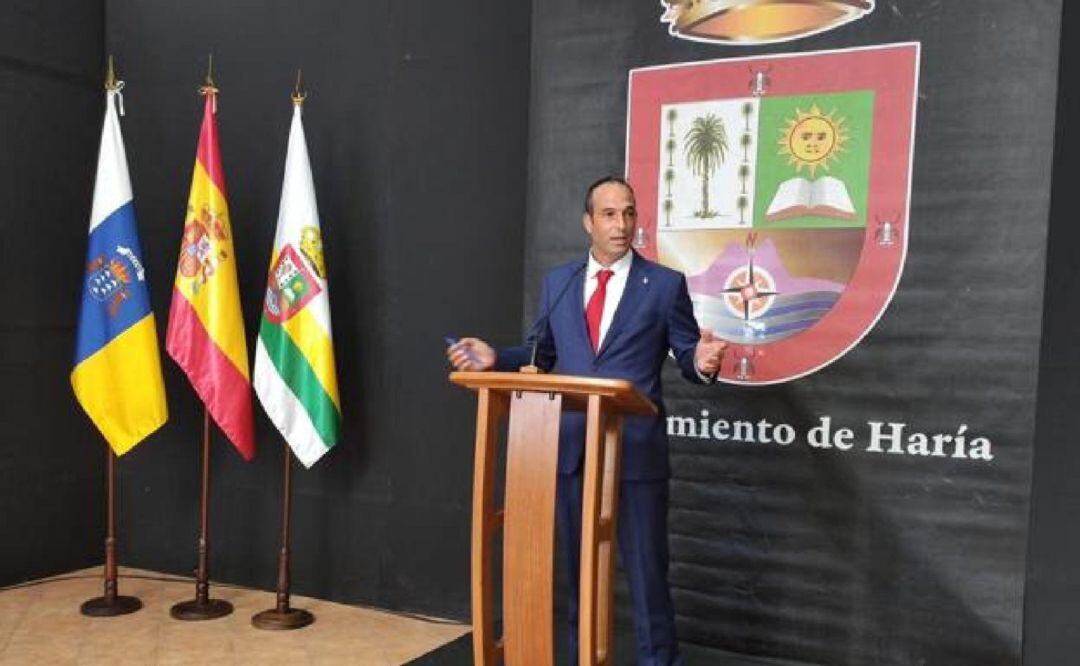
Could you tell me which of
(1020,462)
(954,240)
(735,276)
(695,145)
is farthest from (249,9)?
(1020,462)

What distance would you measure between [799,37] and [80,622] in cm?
346

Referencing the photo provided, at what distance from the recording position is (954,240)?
113 inches

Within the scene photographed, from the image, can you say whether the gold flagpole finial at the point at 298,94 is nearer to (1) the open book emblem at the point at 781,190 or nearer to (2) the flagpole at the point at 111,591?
(2) the flagpole at the point at 111,591

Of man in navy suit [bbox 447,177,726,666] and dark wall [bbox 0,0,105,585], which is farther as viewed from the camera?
dark wall [bbox 0,0,105,585]

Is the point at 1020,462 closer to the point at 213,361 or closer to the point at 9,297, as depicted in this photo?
the point at 213,361

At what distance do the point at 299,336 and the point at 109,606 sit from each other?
1388 millimetres

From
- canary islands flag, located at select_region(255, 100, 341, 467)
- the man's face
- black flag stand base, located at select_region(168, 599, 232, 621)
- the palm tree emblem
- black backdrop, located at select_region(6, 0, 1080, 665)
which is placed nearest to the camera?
the man's face

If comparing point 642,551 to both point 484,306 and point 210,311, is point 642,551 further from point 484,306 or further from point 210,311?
point 210,311

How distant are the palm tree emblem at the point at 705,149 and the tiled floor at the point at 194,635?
1925 millimetres

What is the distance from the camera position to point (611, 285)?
272cm

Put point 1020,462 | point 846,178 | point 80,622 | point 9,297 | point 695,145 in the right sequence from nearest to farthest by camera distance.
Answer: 1. point 1020,462
2. point 846,178
3. point 695,145
4. point 80,622
5. point 9,297

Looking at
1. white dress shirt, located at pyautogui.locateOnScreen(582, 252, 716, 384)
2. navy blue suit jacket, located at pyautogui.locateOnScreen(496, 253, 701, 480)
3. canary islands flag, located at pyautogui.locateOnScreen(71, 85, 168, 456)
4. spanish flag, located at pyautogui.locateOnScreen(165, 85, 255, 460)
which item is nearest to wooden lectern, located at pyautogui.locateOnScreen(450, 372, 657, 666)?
navy blue suit jacket, located at pyautogui.locateOnScreen(496, 253, 701, 480)

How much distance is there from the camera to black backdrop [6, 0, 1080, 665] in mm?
2797

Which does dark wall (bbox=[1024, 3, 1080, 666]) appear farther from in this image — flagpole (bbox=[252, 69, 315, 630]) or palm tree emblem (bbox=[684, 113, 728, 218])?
flagpole (bbox=[252, 69, 315, 630])
